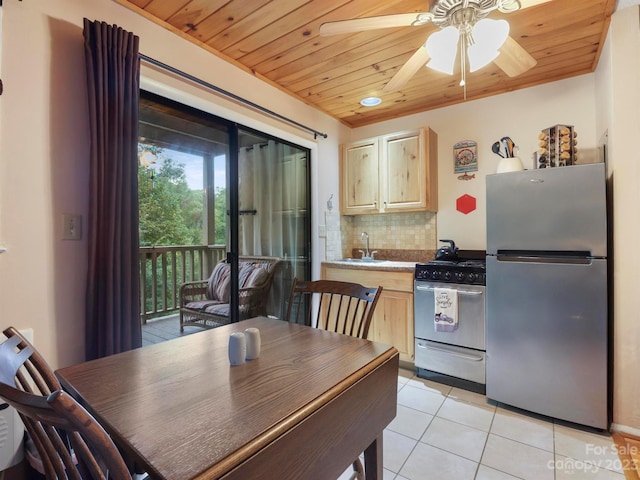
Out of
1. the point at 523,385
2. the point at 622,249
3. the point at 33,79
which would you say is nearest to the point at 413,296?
the point at 523,385

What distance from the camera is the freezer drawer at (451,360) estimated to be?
246 centimetres

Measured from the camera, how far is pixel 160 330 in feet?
7.38

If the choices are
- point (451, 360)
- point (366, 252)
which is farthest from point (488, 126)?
point (451, 360)

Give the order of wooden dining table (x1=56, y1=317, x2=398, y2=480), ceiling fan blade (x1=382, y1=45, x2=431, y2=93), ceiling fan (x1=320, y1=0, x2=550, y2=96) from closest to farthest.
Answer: wooden dining table (x1=56, y1=317, x2=398, y2=480) → ceiling fan (x1=320, y1=0, x2=550, y2=96) → ceiling fan blade (x1=382, y1=45, x2=431, y2=93)

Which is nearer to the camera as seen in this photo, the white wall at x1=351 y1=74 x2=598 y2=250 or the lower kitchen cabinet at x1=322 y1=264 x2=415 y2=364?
the white wall at x1=351 y1=74 x2=598 y2=250

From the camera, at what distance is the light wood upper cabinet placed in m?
3.10

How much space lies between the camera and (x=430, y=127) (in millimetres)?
3309

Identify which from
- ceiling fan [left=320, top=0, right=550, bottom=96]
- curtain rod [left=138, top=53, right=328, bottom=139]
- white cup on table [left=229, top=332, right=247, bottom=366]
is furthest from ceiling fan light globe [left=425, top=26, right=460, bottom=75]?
white cup on table [left=229, top=332, right=247, bottom=366]

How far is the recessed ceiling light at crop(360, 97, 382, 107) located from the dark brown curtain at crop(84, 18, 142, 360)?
201 cm

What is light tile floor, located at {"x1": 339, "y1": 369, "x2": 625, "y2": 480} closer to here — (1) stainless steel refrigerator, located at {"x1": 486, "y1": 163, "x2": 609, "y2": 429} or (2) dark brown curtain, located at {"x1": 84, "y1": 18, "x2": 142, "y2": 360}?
(1) stainless steel refrigerator, located at {"x1": 486, "y1": 163, "x2": 609, "y2": 429}

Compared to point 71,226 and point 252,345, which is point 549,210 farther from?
point 71,226

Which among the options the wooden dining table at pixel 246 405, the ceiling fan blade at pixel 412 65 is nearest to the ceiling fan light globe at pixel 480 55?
the ceiling fan blade at pixel 412 65

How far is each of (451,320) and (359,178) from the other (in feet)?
5.71

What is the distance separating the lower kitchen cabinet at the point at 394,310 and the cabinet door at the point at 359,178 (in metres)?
0.80
